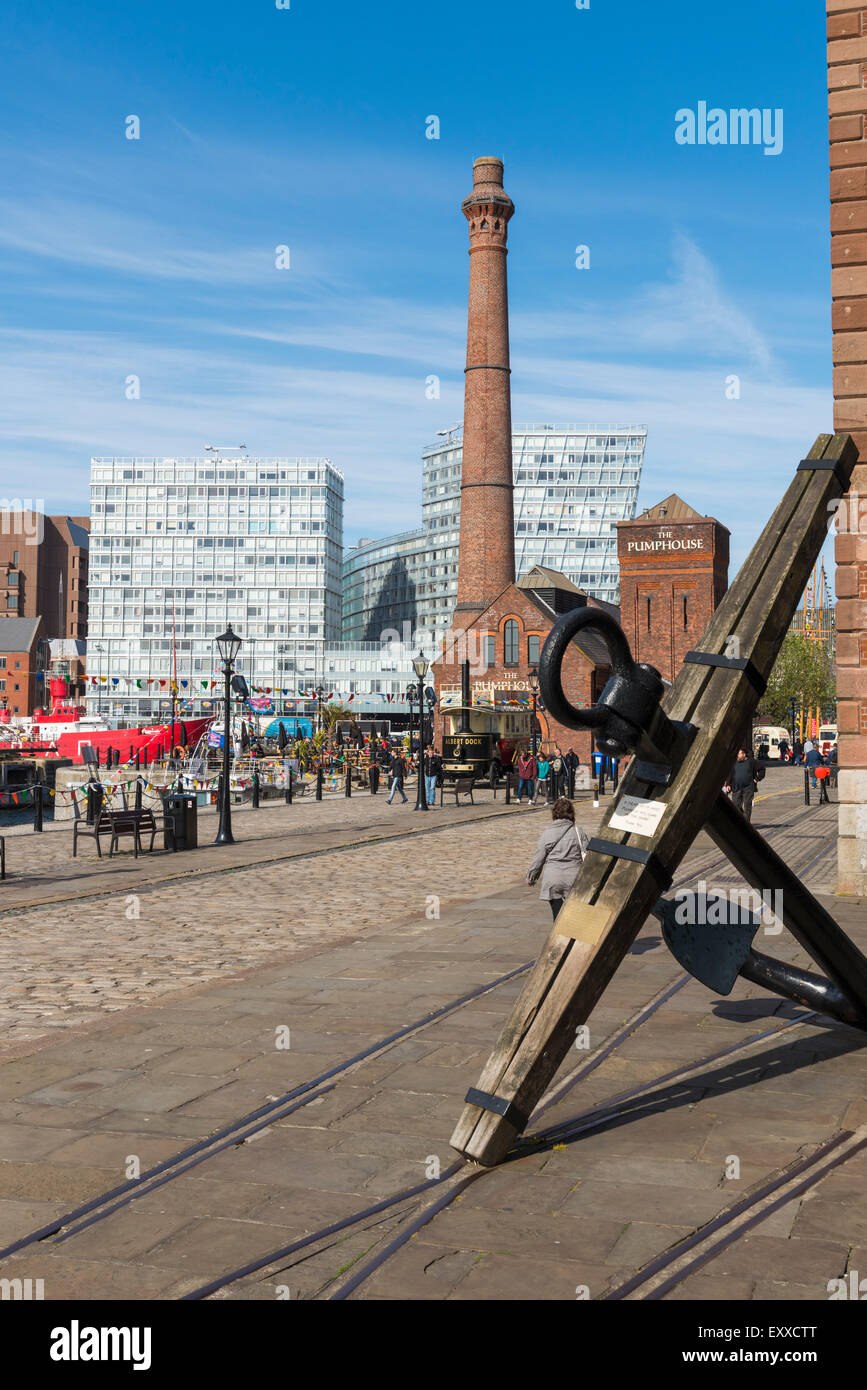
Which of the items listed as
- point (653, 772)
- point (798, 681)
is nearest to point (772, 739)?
point (798, 681)

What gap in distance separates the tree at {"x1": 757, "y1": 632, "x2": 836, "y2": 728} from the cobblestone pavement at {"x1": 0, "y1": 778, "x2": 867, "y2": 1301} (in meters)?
69.7

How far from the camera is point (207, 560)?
122500 mm

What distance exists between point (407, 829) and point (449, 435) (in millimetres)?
122399

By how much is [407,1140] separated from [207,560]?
12064 centimetres

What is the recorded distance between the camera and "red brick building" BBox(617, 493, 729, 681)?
6078cm

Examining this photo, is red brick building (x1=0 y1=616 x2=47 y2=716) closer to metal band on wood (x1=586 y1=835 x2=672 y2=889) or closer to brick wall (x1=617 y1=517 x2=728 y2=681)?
brick wall (x1=617 y1=517 x2=728 y2=681)

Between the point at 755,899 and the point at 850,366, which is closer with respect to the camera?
the point at 755,899

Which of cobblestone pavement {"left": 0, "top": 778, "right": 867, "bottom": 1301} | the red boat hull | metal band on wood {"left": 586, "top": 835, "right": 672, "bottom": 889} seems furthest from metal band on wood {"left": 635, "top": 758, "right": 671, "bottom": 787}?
the red boat hull

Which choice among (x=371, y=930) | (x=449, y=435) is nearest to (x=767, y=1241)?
(x=371, y=930)

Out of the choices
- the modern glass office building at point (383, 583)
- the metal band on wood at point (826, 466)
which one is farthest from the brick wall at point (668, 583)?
the modern glass office building at point (383, 583)

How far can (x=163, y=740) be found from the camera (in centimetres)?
5962

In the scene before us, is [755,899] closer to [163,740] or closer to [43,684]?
[163,740]

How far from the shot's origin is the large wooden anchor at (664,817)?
491 centimetres

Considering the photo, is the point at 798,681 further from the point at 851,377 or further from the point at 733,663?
the point at 733,663
